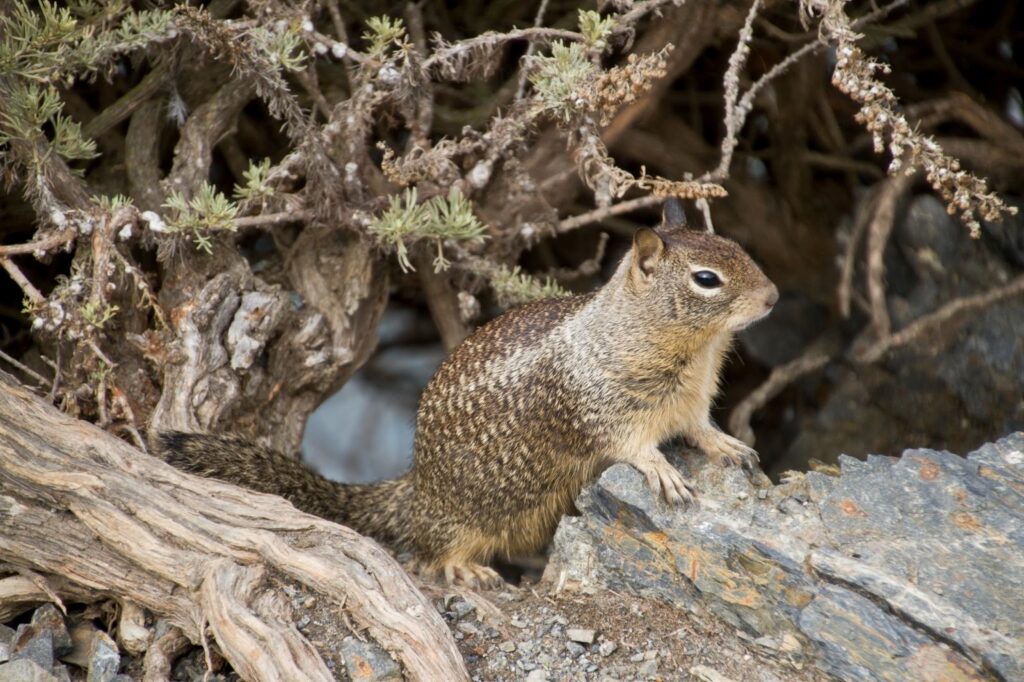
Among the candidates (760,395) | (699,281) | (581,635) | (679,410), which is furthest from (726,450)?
(760,395)

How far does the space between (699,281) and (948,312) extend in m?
1.32

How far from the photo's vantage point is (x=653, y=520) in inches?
120

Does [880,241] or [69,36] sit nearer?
[69,36]

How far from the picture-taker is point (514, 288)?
3830 mm

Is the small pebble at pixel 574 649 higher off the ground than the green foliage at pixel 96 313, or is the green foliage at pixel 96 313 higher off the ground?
the green foliage at pixel 96 313

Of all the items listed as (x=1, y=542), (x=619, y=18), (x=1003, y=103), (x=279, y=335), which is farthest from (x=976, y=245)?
(x=1, y=542)

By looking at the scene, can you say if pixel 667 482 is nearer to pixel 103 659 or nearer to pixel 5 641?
pixel 103 659

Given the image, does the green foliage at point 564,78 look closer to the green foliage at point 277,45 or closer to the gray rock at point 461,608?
the green foliage at point 277,45

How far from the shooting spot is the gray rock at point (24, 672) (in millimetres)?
2678

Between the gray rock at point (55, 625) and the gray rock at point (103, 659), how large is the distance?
2.7 inches

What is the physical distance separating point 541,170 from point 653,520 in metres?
1.62

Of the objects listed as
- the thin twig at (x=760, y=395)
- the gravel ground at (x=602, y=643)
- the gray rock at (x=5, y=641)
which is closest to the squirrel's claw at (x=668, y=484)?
the gravel ground at (x=602, y=643)

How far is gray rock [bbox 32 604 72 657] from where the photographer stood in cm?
287

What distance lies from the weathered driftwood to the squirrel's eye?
1.19 meters
